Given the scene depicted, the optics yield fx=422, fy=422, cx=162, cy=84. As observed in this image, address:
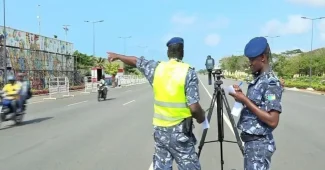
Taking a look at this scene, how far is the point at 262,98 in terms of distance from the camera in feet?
11.0

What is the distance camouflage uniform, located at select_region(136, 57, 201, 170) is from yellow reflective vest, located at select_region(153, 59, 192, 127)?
49 mm

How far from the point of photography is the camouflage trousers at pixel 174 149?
3773 mm

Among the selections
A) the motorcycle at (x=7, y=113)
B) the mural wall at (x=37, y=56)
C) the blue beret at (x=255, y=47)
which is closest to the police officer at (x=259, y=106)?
the blue beret at (x=255, y=47)

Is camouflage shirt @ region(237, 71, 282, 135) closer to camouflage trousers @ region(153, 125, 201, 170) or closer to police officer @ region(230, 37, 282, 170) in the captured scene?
police officer @ region(230, 37, 282, 170)

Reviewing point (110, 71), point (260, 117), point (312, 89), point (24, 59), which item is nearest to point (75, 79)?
point (24, 59)

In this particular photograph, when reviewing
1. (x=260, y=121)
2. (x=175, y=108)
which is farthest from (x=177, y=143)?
(x=260, y=121)

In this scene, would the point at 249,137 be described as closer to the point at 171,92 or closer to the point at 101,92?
the point at 171,92

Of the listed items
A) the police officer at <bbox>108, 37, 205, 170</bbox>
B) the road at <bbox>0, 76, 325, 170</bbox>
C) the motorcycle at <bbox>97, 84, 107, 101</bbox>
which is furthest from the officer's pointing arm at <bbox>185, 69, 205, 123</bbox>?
the motorcycle at <bbox>97, 84, 107, 101</bbox>

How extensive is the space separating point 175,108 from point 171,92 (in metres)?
0.15

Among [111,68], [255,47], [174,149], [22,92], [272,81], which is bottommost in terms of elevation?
[174,149]

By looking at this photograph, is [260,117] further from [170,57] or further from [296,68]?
[296,68]

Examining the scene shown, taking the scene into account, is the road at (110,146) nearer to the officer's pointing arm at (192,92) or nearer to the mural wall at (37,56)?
the officer's pointing arm at (192,92)

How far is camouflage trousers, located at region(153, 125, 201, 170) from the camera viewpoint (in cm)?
377

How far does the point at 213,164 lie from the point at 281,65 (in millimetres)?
85506
